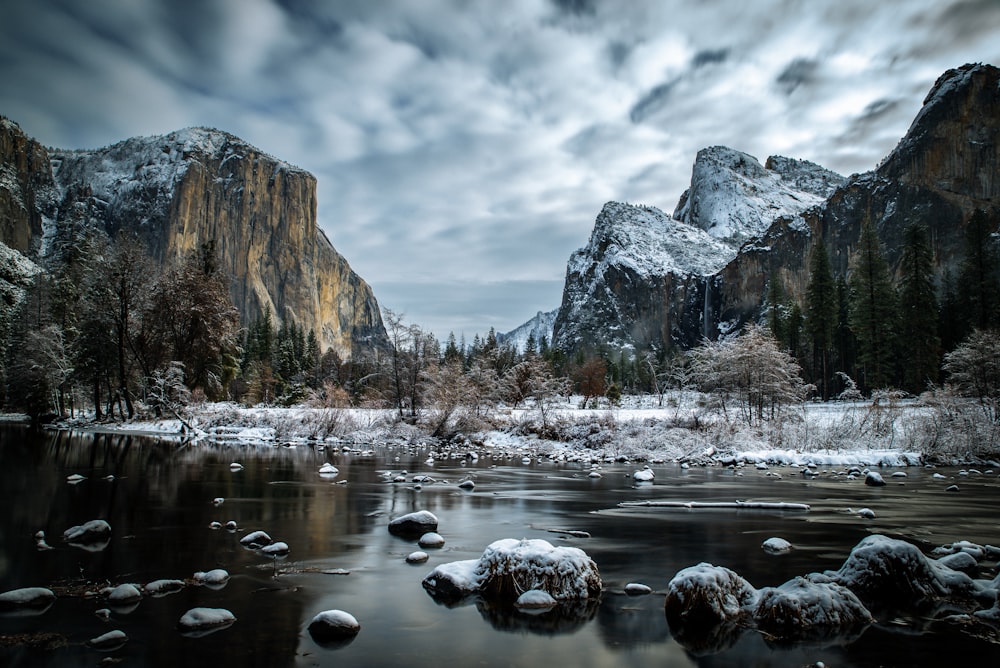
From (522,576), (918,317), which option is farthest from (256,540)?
(918,317)

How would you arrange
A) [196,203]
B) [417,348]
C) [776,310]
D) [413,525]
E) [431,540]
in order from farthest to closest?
[196,203], [776,310], [417,348], [413,525], [431,540]

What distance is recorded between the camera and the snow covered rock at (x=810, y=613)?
4.83 meters

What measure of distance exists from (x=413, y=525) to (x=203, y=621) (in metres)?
4.62

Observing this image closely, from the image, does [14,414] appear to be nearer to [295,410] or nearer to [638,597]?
[295,410]

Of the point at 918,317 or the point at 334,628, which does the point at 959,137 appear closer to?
the point at 918,317

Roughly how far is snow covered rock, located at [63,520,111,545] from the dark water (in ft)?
0.55

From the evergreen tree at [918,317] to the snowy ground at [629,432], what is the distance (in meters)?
15.8

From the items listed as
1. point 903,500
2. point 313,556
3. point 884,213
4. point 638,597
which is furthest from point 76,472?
point 884,213

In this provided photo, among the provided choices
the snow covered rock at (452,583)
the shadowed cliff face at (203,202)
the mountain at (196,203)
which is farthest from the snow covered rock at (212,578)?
the shadowed cliff face at (203,202)

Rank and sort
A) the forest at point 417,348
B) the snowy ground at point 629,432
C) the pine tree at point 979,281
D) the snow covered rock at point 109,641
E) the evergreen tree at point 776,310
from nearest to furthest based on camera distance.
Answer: the snow covered rock at point 109,641, the snowy ground at point 629,432, the forest at point 417,348, the pine tree at point 979,281, the evergreen tree at point 776,310

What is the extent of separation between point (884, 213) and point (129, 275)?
154339 millimetres

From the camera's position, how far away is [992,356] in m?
24.2

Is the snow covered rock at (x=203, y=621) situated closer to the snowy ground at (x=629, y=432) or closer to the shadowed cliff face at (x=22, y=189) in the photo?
the snowy ground at (x=629, y=432)

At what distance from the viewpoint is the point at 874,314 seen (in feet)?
155
